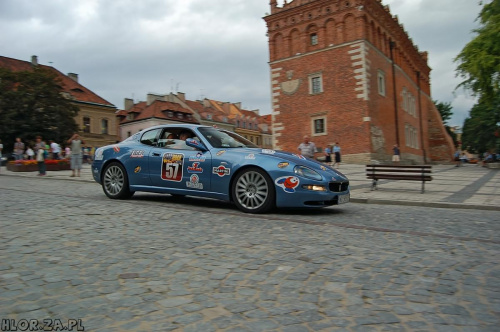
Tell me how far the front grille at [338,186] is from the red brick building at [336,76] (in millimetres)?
24114

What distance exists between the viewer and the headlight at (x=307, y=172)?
22.1ft

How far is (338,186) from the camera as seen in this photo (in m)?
7.03

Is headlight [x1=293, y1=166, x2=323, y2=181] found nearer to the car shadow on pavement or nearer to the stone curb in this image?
the car shadow on pavement

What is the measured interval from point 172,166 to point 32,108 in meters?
40.3

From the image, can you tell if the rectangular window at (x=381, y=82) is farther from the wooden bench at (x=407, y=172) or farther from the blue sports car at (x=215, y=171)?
the blue sports car at (x=215, y=171)

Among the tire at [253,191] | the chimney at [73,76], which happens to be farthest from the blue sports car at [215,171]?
the chimney at [73,76]

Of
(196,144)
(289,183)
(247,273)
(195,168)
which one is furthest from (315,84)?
(247,273)

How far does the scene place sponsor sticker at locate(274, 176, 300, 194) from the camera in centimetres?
665

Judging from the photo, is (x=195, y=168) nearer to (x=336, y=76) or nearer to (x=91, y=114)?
(x=336, y=76)

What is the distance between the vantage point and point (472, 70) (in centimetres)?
1959

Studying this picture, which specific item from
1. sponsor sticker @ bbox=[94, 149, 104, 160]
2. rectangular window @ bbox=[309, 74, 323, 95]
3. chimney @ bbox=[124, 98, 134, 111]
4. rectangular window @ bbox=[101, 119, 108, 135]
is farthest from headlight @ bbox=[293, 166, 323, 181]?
chimney @ bbox=[124, 98, 134, 111]

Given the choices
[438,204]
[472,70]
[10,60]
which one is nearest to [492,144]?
[472,70]

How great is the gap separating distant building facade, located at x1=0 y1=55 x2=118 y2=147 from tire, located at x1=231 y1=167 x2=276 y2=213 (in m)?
55.5

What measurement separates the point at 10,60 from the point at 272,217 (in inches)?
2329
